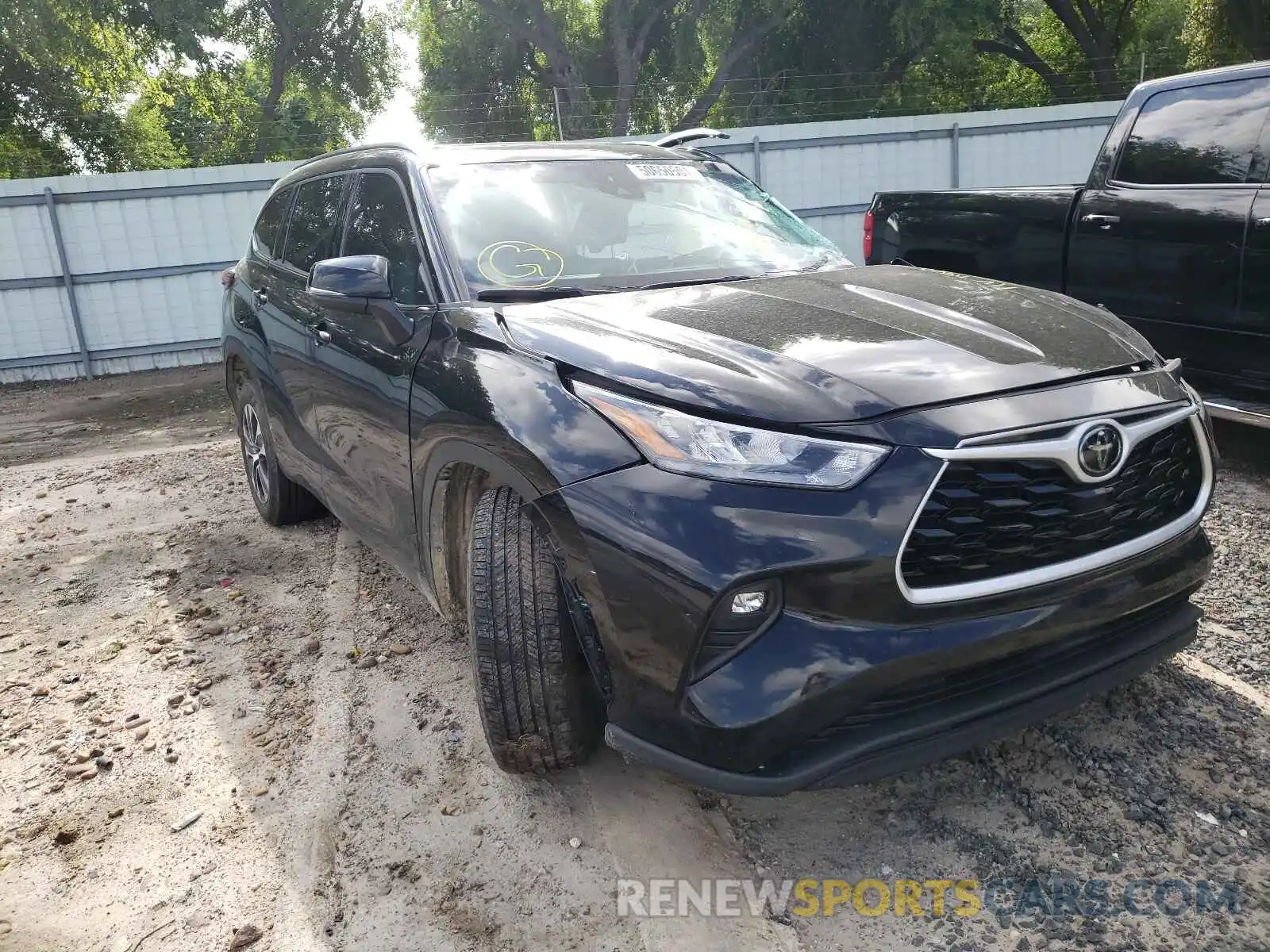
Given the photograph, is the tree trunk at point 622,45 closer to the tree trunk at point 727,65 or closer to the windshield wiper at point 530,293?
the tree trunk at point 727,65

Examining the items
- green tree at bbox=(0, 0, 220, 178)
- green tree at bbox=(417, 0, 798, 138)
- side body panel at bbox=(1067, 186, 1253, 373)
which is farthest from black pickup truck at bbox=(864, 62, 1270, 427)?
green tree at bbox=(0, 0, 220, 178)

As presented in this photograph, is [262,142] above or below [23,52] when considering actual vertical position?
below

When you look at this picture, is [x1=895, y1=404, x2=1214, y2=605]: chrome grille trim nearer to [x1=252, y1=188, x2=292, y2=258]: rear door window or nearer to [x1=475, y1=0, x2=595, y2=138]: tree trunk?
[x1=252, y1=188, x2=292, y2=258]: rear door window

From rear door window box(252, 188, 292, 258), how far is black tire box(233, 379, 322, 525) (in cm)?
65

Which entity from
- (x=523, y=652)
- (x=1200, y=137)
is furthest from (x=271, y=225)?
(x=1200, y=137)

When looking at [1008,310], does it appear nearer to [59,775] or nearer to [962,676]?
[962,676]

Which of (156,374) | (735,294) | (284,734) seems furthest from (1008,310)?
(156,374)

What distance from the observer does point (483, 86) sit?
2600cm

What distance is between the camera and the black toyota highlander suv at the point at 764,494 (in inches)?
77.0

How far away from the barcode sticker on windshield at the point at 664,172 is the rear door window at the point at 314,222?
116cm

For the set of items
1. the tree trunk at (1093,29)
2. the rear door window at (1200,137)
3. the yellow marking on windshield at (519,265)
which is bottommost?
the yellow marking on windshield at (519,265)

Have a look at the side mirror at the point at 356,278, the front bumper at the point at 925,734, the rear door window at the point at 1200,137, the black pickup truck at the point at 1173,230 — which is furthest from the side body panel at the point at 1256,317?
the side mirror at the point at 356,278

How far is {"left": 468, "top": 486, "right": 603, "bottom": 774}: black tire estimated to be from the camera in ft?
7.74

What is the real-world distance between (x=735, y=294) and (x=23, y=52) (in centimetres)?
2437
